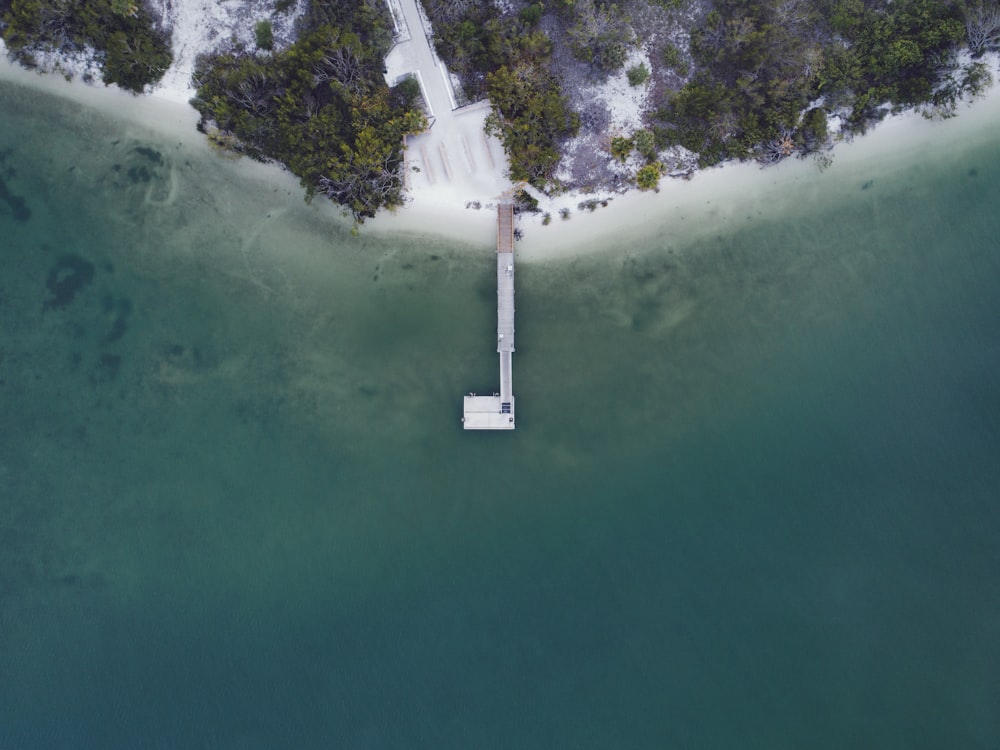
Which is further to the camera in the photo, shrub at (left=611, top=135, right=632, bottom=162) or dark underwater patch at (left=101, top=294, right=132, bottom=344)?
dark underwater patch at (left=101, top=294, right=132, bottom=344)

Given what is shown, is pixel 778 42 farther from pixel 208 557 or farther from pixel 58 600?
pixel 58 600

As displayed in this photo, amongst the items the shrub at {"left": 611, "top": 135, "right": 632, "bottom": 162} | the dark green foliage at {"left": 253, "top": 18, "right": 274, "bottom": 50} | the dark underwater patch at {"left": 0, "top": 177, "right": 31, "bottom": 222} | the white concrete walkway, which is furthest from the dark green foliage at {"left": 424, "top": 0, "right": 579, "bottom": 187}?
the dark underwater patch at {"left": 0, "top": 177, "right": 31, "bottom": 222}

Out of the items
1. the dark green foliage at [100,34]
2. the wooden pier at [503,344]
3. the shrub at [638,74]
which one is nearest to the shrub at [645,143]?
the shrub at [638,74]

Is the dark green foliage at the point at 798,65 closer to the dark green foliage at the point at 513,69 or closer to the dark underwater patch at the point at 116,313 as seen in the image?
the dark green foliage at the point at 513,69

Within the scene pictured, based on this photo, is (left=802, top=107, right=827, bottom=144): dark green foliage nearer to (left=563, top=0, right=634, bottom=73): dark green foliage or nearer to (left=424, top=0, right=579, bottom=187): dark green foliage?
(left=563, top=0, right=634, bottom=73): dark green foliage

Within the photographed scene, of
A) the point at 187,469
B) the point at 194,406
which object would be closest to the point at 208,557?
the point at 187,469

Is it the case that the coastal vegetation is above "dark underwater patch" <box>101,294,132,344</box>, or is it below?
above
